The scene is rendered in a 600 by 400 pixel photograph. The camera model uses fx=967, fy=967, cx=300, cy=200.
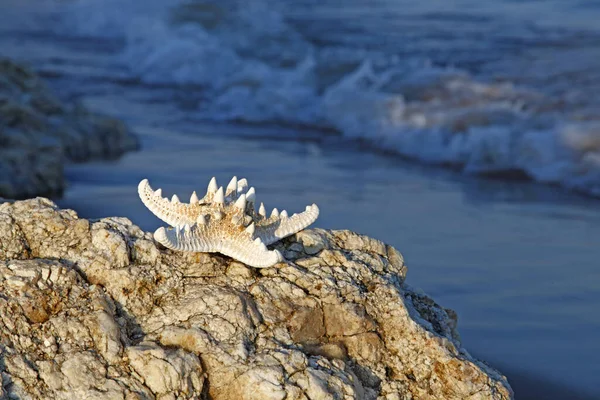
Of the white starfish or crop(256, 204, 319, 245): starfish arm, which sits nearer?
the white starfish

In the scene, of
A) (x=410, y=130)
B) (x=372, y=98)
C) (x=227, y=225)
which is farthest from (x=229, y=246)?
(x=372, y=98)

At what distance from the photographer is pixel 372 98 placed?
12.9m

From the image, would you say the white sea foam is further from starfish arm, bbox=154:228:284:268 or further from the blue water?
starfish arm, bbox=154:228:284:268

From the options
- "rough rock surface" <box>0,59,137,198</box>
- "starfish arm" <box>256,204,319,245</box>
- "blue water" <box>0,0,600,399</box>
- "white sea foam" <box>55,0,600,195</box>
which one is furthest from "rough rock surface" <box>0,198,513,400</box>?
"white sea foam" <box>55,0,600,195</box>

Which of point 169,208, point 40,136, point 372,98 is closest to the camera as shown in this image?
point 169,208

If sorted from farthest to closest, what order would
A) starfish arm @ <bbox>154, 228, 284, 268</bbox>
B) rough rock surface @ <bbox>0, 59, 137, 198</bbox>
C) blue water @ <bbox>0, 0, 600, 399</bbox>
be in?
rough rock surface @ <bbox>0, 59, 137, 198</bbox>, blue water @ <bbox>0, 0, 600, 399</bbox>, starfish arm @ <bbox>154, 228, 284, 268</bbox>

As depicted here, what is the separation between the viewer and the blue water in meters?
5.86

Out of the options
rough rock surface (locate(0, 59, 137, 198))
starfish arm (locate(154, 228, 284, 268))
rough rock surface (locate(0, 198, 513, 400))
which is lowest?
rough rock surface (locate(0, 59, 137, 198))

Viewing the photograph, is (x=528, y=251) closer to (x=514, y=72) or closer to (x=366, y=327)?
(x=366, y=327)

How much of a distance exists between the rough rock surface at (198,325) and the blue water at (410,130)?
153 centimetres

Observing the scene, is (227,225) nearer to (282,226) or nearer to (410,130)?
(282,226)

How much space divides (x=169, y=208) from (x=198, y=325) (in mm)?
553

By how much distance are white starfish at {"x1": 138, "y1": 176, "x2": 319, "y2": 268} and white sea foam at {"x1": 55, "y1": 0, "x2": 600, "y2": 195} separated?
6.07m

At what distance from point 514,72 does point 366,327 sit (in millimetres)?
11227
